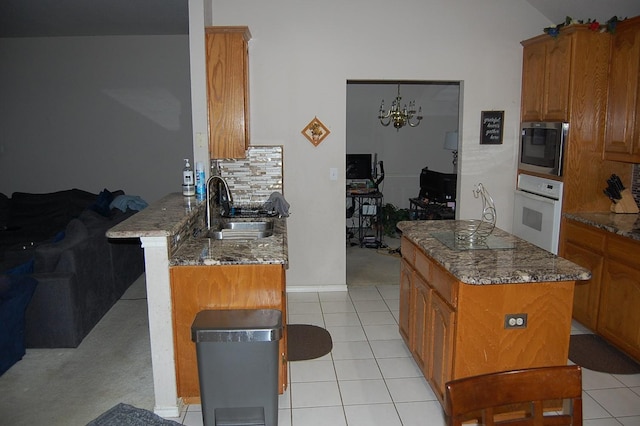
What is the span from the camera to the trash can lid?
2.41m

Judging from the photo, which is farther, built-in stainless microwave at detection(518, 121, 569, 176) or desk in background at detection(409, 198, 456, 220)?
desk in background at detection(409, 198, 456, 220)

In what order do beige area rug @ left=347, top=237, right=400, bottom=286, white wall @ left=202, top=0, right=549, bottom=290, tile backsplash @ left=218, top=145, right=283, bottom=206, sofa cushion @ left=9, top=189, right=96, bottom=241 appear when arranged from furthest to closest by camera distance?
sofa cushion @ left=9, top=189, right=96, bottom=241, beige area rug @ left=347, top=237, right=400, bottom=286, tile backsplash @ left=218, top=145, right=283, bottom=206, white wall @ left=202, top=0, right=549, bottom=290

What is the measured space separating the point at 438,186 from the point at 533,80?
238 cm

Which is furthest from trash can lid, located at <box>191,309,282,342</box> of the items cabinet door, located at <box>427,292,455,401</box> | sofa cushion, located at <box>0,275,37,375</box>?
sofa cushion, located at <box>0,275,37,375</box>

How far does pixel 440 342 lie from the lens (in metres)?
2.69

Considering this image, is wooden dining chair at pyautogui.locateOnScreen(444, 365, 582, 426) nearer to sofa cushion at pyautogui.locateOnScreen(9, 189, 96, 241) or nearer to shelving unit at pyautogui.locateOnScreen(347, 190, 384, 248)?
shelving unit at pyautogui.locateOnScreen(347, 190, 384, 248)

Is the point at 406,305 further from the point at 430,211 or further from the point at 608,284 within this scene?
the point at 430,211

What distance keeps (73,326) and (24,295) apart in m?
0.42

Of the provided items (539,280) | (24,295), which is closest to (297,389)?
(539,280)

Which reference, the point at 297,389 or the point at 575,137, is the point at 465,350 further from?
the point at 575,137

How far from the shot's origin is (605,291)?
11.6 ft

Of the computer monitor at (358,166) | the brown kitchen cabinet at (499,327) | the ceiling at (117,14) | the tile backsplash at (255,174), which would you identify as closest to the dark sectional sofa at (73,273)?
the tile backsplash at (255,174)

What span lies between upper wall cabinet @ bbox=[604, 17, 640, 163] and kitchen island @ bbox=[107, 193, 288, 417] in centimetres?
273

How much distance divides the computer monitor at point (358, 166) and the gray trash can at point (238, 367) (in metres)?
4.87
